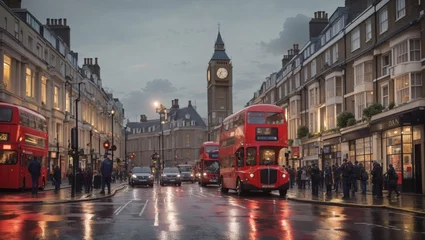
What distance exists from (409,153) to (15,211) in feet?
72.6

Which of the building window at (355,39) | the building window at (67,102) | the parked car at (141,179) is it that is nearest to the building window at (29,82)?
the parked car at (141,179)

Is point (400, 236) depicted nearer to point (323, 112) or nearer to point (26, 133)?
point (26, 133)

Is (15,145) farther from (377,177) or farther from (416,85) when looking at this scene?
(416,85)

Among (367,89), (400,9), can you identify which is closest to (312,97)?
(367,89)

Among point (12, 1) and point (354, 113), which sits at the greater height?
point (12, 1)

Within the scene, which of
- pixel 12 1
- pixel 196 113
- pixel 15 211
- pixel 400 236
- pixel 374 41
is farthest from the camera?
pixel 196 113

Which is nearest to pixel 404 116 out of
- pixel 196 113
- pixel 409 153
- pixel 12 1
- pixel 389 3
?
pixel 409 153

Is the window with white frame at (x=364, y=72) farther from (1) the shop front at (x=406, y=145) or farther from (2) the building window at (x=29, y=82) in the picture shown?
(2) the building window at (x=29, y=82)

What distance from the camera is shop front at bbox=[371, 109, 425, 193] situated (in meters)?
30.7

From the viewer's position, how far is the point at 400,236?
13195 millimetres

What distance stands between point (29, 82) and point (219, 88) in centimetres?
8462

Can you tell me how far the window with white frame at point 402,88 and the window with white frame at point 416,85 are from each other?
1.45 ft

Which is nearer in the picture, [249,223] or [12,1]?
[249,223]

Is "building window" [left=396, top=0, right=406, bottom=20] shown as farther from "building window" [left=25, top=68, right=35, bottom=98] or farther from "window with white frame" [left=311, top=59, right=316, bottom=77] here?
"building window" [left=25, top=68, right=35, bottom=98]
